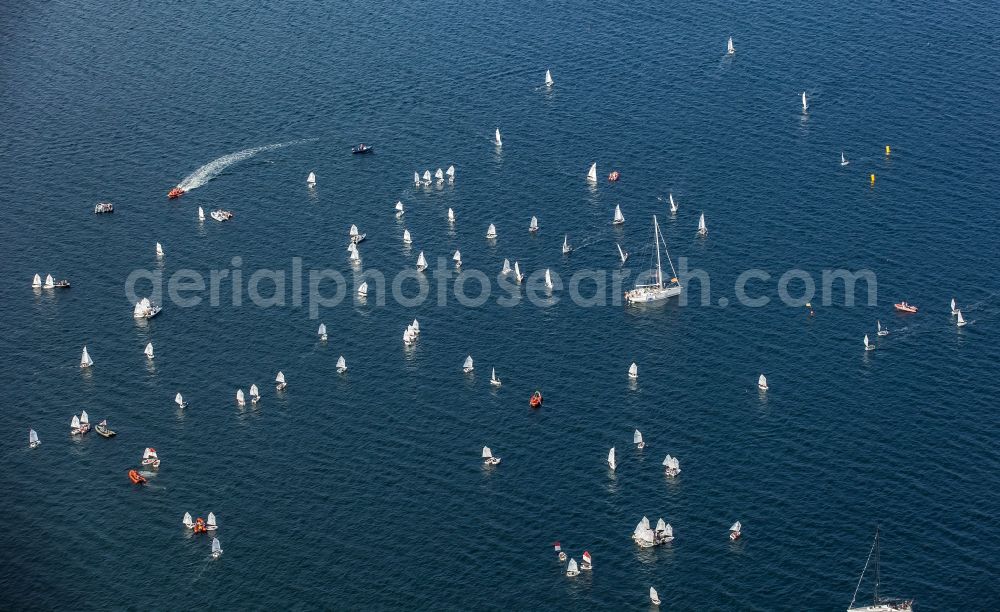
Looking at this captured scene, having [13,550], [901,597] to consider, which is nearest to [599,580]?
[901,597]

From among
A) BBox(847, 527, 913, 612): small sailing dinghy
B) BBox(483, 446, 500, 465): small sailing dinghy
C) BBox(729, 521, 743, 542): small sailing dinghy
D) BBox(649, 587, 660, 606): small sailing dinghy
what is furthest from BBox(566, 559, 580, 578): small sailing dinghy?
BBox(847, 527, 913, 612): small sailing dinghy

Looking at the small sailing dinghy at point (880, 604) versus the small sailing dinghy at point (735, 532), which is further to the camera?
the small sailing dinghy at point (735, 532)

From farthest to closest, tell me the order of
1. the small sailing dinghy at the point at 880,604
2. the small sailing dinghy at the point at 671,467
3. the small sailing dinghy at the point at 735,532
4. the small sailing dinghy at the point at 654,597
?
the small sailing dinghy at the point at 671,467 → the small sailing dinghy at the point at 735,532 → the small sailing dinghy at the point at 654,597 → the small sailing dinghy at the point at 880,604

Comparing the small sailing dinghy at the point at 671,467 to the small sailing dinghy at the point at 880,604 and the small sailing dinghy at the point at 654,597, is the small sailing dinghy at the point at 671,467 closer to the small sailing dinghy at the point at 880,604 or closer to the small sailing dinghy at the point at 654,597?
the small sailing dinghy at the point at 654,597

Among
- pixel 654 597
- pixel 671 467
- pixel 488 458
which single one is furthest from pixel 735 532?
pixel 488 458

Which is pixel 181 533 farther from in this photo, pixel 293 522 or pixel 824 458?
pixel 824 458

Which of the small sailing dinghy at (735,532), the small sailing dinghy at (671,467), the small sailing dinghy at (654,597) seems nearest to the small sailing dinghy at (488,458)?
the small sailing dinghy at (671,467)

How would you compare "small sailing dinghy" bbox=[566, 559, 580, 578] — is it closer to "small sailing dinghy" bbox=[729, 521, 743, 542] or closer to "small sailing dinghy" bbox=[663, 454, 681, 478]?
"small sailing dinghy" bbox=[729, 521, 743, 542]
